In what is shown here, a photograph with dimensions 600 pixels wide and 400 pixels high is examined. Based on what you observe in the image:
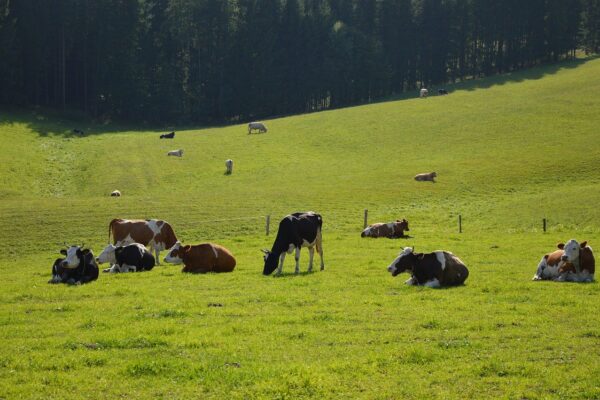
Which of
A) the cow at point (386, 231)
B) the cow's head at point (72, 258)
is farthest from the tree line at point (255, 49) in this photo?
the cow's head at point (72, 258)

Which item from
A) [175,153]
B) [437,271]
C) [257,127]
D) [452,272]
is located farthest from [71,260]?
[257,127]

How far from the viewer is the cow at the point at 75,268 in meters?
20.2

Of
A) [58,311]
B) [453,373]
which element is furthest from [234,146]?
[453,373]

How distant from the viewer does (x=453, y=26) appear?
11806 centimetres

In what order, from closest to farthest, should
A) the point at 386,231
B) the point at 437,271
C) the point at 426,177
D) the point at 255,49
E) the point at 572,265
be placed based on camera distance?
the point at 437,271
the point at 572,265
the point at 386,231
the point at 426,177
the point at 255,49

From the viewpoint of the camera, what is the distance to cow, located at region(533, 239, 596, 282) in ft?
62.7

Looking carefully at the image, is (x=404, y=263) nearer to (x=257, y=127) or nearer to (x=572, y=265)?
(x=572, y=265)

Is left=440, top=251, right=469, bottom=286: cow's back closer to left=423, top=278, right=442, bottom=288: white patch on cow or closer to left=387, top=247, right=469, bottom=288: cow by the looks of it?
left=387, top=247, right=469, bottom=288: cow

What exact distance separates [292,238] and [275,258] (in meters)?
0.92

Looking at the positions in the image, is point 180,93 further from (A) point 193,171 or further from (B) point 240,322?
(B) point 240,322

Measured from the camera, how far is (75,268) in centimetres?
2048

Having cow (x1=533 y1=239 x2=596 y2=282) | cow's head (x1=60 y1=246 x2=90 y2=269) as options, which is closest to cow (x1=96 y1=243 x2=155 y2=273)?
cow's head (x1=60 y1=246 x2=90 y2=269)

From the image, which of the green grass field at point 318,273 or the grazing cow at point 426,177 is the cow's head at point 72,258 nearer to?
the green grass field at point 318,273

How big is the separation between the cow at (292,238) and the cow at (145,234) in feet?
19.2
